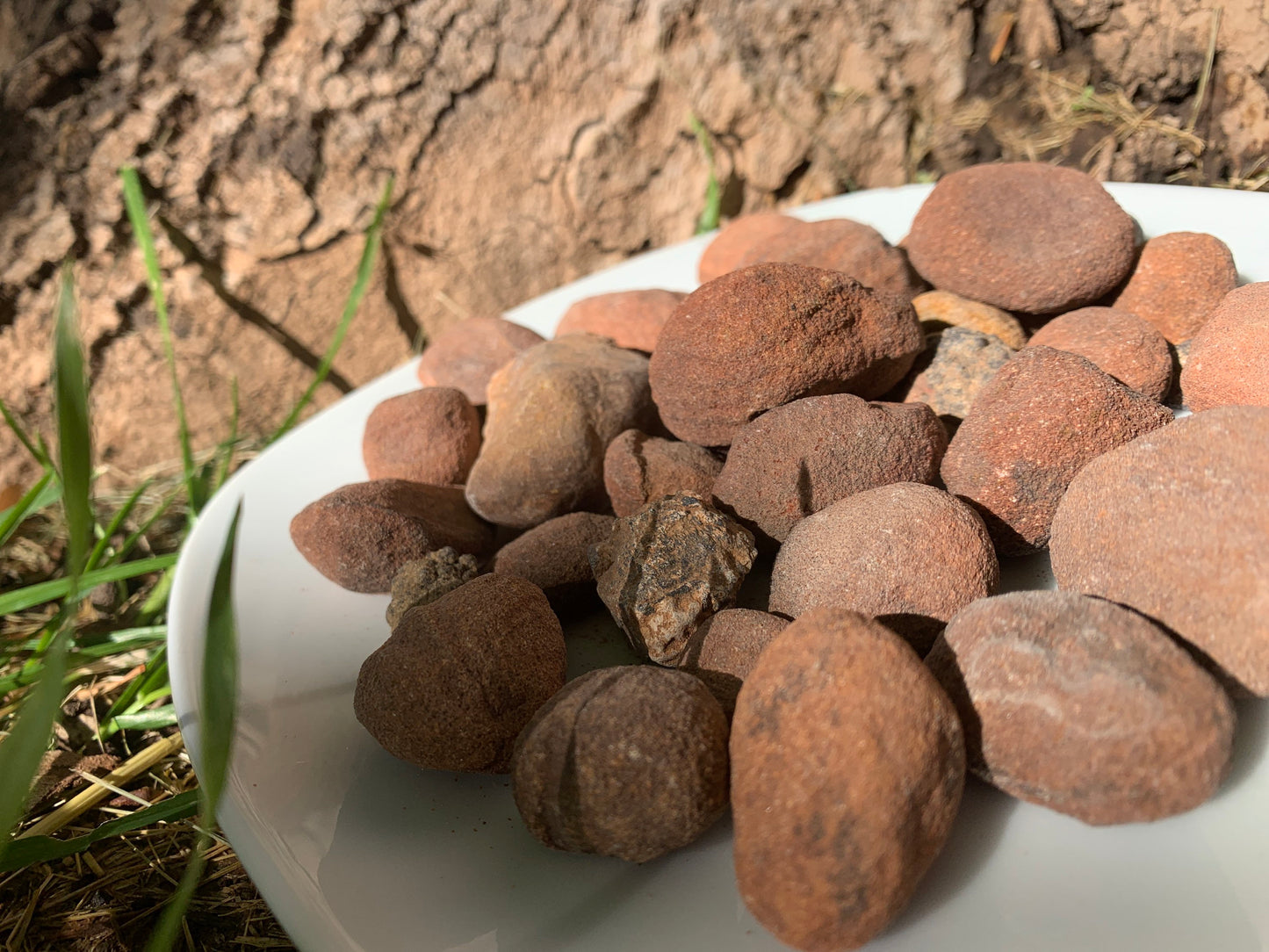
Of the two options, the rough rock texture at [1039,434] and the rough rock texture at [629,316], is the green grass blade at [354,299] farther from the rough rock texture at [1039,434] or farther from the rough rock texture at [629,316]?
the rough rock texture at [1039,434]

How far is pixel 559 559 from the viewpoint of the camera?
963mm

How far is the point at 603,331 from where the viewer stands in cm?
130

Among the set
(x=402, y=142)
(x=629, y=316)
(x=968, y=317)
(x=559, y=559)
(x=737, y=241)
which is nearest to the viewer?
(x=559, y=559)

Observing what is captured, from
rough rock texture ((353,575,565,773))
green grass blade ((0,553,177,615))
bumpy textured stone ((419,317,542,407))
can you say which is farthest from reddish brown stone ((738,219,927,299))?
green grass blade ((0,553,177,615))

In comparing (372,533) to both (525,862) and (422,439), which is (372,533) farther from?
(525,862)

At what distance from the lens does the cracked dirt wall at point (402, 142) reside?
5.40ft

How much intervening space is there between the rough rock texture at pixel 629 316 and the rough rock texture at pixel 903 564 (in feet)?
1.65

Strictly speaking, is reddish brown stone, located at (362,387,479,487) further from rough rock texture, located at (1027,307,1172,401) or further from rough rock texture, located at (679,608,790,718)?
rough rock texture, located at (1027,307,1172,401)

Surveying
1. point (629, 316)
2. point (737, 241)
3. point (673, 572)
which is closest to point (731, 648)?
point (673, 572)

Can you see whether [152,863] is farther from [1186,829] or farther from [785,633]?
[1186,829]

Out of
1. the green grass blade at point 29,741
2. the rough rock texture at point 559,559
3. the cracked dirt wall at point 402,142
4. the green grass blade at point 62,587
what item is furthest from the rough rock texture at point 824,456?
the green grass blade at point 62,587

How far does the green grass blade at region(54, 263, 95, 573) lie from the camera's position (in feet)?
2.03

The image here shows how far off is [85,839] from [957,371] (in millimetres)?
Result: 980

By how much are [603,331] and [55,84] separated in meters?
1.12
